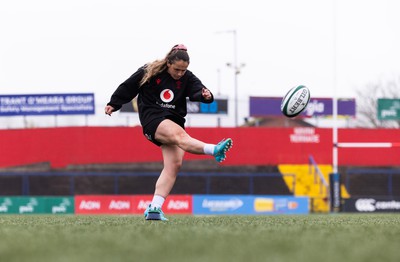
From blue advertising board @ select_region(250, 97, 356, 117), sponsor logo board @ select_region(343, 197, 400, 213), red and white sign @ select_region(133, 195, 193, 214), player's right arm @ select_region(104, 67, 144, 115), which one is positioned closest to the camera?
player's right arm @ select_region(104, 67, 144, 115)

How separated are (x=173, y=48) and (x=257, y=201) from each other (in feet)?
54.0

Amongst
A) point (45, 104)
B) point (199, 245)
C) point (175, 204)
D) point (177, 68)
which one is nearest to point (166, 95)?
point (177, 68)

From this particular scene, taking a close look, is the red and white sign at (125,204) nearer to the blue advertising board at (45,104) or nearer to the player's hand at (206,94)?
the blue advertising board at (45,104)

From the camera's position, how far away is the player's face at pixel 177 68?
6.34 metres

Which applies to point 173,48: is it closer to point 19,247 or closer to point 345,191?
point 19,247

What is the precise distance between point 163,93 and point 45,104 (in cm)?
3009

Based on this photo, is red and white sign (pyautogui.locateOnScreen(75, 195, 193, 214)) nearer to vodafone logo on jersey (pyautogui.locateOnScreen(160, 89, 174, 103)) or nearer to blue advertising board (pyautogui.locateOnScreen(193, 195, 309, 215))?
blue advertising board (pyautogui.locateOnScreen(193, 195, 309, 215))

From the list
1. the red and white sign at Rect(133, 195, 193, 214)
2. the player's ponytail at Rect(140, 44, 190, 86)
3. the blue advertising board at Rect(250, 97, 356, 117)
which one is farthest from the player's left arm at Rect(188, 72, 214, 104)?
the blue advertising board at Rect(250, 97, 356, 117)

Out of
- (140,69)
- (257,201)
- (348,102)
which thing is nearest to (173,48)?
(140,69)

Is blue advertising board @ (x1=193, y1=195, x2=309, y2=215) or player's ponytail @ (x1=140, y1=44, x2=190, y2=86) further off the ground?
player's ponytail @ (x1=140, y1=44, x2=190, y2=86)

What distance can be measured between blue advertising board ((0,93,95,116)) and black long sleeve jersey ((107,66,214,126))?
2838 cm

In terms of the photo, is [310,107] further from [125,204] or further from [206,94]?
[206,94]

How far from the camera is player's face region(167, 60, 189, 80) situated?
20.8 ft

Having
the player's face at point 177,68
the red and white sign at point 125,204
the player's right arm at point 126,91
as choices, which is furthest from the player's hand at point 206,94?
the red and white sign at point 125,204
